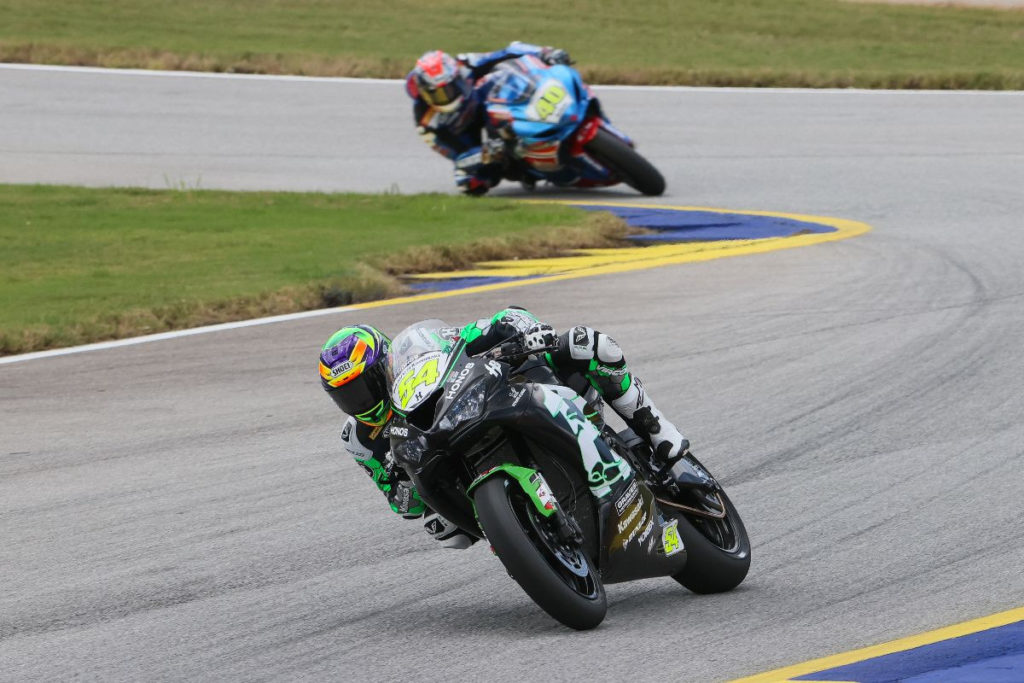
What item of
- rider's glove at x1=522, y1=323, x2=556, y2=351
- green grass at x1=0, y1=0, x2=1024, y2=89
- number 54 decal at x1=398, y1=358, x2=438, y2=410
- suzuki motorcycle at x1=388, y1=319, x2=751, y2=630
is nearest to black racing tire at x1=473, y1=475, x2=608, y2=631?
suzuki motorcycle at x1=388, y1=319, x2=751, y2=630

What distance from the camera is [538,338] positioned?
6.16 m

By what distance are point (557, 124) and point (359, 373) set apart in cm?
1216

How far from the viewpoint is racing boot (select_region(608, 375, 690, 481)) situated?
22.1 feet

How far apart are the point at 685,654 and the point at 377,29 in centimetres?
2646

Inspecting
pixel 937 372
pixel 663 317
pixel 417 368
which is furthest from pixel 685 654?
pixel 663 317

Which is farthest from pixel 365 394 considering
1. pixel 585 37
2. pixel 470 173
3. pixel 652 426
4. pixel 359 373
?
pixel 585 37

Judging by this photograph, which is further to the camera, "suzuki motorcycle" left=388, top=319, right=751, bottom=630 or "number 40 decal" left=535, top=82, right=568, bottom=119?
"number 40 decal" left=535, top=82, right=568, bottom=119

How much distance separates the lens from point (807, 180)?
18578 millimetres

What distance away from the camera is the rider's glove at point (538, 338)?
6145 millimetres

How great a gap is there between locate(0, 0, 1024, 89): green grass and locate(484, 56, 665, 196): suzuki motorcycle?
7.77 meters

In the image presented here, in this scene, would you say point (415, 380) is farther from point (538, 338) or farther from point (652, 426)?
point (652, 426)

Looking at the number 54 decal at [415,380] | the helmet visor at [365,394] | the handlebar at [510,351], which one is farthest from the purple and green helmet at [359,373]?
the handlebar at [510,351]

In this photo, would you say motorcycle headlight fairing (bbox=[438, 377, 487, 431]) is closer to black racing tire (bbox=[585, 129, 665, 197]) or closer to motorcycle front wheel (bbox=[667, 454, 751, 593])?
motorcycle front wheel (bbox=[667, 454, 751, 593])

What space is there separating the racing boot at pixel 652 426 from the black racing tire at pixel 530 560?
87cm
